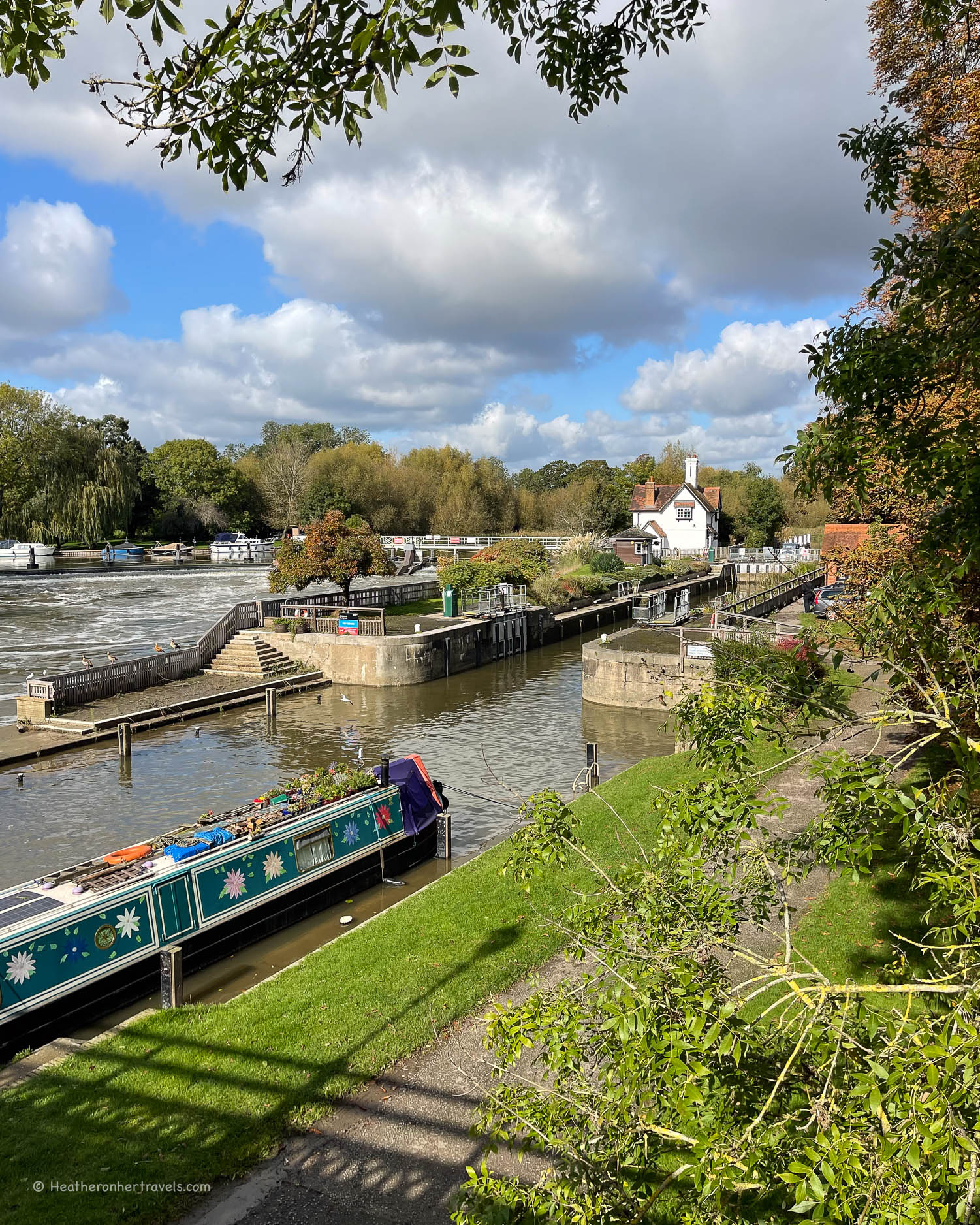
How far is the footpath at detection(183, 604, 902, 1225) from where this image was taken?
560cm

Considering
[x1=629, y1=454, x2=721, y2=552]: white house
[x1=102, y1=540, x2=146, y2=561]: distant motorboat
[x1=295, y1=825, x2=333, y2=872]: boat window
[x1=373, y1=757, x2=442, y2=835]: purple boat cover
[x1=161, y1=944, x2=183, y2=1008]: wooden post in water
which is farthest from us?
[x1=629, y1=454, x2=721, y2=552]: white house

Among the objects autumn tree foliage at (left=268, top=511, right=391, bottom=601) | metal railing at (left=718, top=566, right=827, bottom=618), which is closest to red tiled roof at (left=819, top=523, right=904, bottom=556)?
metal railing at (left=718, top=566, right=827, bottom=618)

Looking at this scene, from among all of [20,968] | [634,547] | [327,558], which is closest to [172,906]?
[20,968]

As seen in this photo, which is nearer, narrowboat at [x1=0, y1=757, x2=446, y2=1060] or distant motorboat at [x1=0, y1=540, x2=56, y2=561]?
narrowboat at [x1=0, y1=757, x2=446, y2=1060]

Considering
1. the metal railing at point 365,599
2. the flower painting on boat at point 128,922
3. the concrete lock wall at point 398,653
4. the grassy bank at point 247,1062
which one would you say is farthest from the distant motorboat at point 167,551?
the grassy bank at point 247,1062

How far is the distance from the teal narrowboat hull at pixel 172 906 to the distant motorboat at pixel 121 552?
66.9 m

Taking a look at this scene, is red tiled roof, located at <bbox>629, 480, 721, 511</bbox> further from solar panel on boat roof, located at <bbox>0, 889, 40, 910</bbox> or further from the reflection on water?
solar panel on boat roof, located at <bbox>0, 889, 40, 910</bbox>

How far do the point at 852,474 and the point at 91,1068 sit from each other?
25.4ft

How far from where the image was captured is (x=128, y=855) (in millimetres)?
11336

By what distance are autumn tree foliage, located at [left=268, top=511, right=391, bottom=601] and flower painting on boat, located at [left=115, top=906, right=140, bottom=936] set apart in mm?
25487

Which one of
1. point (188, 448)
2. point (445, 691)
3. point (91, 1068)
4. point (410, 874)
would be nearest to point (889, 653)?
Answer: point (91, 1068)

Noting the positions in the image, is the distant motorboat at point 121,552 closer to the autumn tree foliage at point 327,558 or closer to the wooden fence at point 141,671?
the autumn tree foliage at point 327,558

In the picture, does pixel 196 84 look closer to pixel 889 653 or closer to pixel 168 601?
pixel 889 653

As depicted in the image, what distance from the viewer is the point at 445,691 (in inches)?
1201
